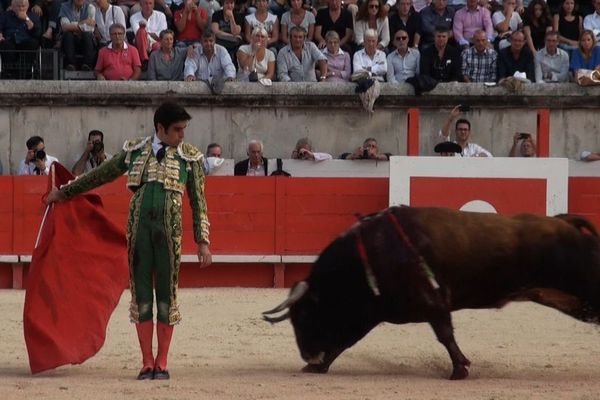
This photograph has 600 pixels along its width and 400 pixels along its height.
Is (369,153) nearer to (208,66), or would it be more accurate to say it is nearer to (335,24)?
(335,24)

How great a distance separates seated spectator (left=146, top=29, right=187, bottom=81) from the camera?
1246cm

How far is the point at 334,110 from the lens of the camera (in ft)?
41.6

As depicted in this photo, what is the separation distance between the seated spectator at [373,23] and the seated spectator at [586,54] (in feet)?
5.36

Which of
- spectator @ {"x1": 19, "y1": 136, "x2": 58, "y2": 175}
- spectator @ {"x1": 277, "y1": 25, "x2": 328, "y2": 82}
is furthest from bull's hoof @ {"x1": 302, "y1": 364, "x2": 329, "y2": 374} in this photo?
spectator @ {"x1": 277, "y1": 25, "x2": 328, "y2": 82}

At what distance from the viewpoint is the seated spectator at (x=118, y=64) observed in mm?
12438

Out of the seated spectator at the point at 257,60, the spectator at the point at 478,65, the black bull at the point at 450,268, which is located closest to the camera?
the black bull at the point at 450,268

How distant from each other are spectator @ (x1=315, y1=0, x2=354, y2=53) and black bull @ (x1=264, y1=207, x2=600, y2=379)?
580 cm

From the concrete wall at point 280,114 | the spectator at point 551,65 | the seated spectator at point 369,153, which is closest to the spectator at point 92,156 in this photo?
the concrete wall at point 280,114

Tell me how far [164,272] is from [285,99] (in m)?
6.21

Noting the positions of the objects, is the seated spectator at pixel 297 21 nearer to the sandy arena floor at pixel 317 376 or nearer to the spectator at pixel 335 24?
the spectator at pixel 335 24

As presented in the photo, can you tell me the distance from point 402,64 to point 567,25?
→ 159 cm

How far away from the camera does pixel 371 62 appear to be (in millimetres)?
12438

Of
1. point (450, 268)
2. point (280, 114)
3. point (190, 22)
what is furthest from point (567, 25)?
point (450, 268)

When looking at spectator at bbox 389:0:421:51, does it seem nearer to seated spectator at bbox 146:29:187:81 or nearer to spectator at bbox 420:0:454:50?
spectator at bbox 420:0:454:50
